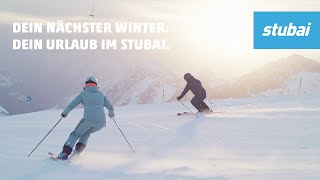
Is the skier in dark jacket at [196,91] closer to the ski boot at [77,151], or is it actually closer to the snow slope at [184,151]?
the snow slope at [184,151]

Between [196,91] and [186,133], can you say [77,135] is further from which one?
[196,91]

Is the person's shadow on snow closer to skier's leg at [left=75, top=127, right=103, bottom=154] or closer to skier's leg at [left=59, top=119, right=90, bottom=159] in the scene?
skier's leg at [left=75, top=127, right=103, bottom=154]

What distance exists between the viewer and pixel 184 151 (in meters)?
10.4

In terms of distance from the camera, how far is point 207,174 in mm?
7527

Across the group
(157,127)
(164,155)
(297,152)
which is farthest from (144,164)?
(157,127)

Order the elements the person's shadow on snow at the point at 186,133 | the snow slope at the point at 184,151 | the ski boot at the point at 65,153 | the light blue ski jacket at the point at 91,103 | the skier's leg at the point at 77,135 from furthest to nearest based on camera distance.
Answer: the person's shadow on snow at the point at 186,133 → the light blue ski jacket at the point at 91,103 → the skier's leg at the point at 77,135 → the ski boot at the point at 65,153 → the snow slope at the point at 184,151

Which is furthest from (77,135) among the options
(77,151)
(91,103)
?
(91,103)

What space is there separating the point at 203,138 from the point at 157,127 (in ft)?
9.77

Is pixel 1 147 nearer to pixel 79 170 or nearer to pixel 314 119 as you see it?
pixel 79 170

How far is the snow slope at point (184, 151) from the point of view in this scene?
7.62 metres

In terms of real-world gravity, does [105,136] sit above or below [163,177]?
below

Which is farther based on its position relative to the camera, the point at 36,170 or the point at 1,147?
the point at 1,147

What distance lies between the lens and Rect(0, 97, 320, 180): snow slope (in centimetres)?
762

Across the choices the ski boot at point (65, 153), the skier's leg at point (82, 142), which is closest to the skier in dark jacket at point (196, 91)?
the skier's leg at point (82, 142)
